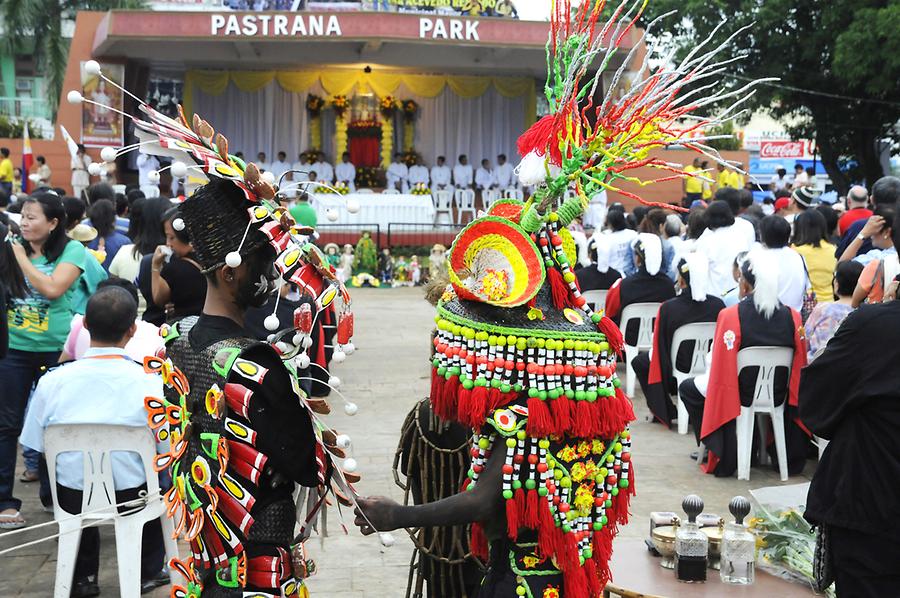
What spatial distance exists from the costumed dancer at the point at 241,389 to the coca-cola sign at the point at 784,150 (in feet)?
100

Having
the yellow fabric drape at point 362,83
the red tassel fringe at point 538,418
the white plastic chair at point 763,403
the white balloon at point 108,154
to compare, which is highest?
the yellow fabric drape at point 362,83

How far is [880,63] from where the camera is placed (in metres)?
23.1

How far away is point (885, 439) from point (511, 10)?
74.6 ft

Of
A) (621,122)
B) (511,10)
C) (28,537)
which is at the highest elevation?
(511,10)

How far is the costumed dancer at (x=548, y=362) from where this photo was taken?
2719 mm

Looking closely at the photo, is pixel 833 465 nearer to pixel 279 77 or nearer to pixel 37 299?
pixel 37 299

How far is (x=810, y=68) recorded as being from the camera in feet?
87.9

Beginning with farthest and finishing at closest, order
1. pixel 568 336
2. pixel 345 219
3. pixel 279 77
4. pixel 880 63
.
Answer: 1. pixel 279 77
2. pixel 880 63
3. pixel 345 219
4. pixel 568 336

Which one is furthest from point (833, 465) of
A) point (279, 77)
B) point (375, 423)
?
point (279, 77)

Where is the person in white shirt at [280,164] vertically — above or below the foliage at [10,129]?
below

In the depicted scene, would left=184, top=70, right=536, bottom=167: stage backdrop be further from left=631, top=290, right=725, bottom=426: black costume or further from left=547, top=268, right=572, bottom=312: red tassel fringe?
left=547, top=268, right=572, bottom=312: red tassel fringe

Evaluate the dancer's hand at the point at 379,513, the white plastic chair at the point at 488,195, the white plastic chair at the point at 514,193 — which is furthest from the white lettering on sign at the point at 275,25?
the dancer's hand at the point at 379,513

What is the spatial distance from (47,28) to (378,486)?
Result: 30.8m

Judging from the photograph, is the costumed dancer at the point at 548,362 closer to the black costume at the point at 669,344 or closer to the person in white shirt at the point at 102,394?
the person in white shirt at the point at 102,394
